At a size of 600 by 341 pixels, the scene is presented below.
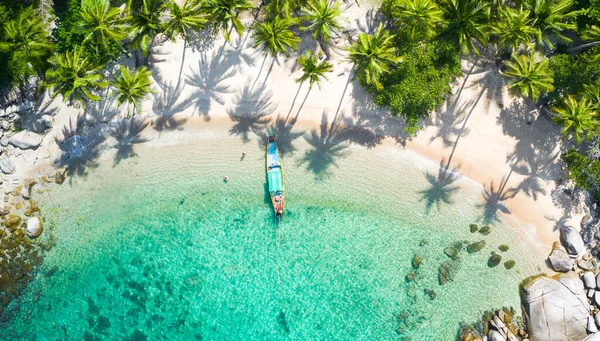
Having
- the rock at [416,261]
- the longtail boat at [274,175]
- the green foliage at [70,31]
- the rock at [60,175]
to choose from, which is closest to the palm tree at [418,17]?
the longtail boat at [274,175]

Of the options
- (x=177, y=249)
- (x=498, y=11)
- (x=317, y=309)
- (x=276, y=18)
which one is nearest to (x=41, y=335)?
(x=177, y=249)

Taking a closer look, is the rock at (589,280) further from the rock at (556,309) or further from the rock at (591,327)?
the rock at (591,327)

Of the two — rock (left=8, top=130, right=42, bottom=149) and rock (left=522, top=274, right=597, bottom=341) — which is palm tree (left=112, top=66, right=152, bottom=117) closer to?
rock (left=8, top=130, right=42, bottom=149)

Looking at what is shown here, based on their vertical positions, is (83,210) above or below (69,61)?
below

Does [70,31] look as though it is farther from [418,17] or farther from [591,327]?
[591,327]

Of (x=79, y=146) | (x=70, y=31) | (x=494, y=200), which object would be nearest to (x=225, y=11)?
(x=70, y=31)

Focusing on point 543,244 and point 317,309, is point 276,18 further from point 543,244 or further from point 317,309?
point 543,244
